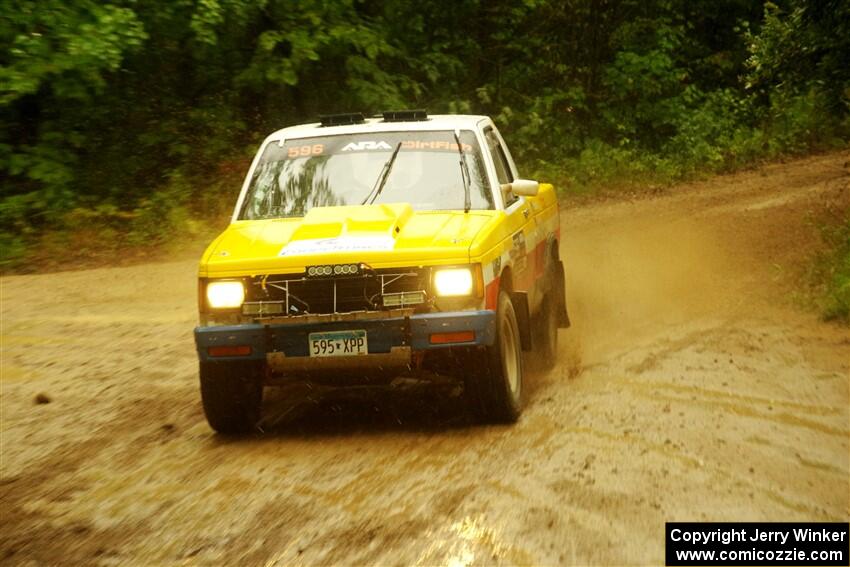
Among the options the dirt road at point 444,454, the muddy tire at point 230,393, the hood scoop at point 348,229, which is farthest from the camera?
the muddy tire at point 230,393

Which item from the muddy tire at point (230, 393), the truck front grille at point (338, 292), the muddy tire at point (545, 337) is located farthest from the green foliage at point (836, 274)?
the muddy tire at point (230, 393)

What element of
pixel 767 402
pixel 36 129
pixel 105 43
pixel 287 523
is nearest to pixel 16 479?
pixel 287 523

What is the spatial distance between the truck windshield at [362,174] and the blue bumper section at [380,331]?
3.90 ft

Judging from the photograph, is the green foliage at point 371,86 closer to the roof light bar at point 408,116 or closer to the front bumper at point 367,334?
the roof light bar at point 408,116

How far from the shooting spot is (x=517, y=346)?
285 inches

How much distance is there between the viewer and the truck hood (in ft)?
21.1

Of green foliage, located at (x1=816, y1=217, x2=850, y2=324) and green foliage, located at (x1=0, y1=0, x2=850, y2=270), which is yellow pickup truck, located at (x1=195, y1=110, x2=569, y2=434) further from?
green foliage, located at (x1=0, y1=0, x2=850, y2=270)

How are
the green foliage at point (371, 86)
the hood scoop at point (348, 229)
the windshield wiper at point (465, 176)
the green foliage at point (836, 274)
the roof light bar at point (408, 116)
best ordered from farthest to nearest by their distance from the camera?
the green foliage at point (371, 86) → the green foliage at point (836, 274) → the roof light bar at point (408, 116) → the windshield wiper at point (465, 176) → the hood scoop at point (348, 229)

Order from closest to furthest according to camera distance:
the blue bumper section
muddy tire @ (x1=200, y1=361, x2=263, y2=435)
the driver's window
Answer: the blue bumper section < muddy tire @ (x1=200, y1=361, x2=263, y2=435) < the driver's window

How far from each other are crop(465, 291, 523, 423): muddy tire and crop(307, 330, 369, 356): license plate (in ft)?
2.16

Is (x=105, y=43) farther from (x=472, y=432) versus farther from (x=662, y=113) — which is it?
(x=662, y=113)

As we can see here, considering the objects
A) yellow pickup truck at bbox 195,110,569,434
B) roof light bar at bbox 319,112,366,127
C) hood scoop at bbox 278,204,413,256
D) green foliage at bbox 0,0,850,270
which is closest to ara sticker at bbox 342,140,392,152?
yellow pickup truck at bbox 195,110,569,434

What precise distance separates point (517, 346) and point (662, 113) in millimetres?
17836

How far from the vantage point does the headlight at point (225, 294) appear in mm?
6574
